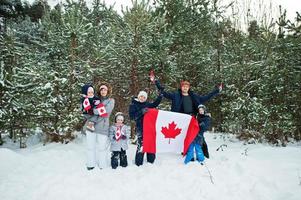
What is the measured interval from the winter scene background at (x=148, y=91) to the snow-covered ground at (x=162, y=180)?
0.03 meters

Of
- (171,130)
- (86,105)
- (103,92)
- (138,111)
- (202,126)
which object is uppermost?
(103,92)

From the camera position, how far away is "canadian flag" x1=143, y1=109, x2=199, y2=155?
7566 mm

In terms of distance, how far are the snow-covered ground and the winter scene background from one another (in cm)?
3

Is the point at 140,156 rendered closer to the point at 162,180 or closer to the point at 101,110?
the point at 162,180

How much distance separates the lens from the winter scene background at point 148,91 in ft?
21.6

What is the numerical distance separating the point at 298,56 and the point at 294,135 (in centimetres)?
303

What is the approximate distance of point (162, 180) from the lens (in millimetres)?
6348

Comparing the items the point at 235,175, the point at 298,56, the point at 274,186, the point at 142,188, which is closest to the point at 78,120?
the point at 142,188

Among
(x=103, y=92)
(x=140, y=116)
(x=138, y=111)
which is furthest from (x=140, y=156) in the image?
(x=103, y=92)

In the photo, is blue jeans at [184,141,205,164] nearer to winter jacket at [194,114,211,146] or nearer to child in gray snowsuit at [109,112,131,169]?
winter jacket at [194,114,211,146]

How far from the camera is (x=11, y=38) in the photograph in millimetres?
14078

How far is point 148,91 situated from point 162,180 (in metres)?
5.78

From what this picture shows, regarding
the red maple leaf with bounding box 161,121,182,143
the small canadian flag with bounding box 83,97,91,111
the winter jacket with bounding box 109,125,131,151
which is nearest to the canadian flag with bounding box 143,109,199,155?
the red maple leaf with bounding box 161,121,182,143

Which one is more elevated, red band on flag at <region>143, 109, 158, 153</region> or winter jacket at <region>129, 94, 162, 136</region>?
winter jacket at <region>129, 94, 162, 136</region>
